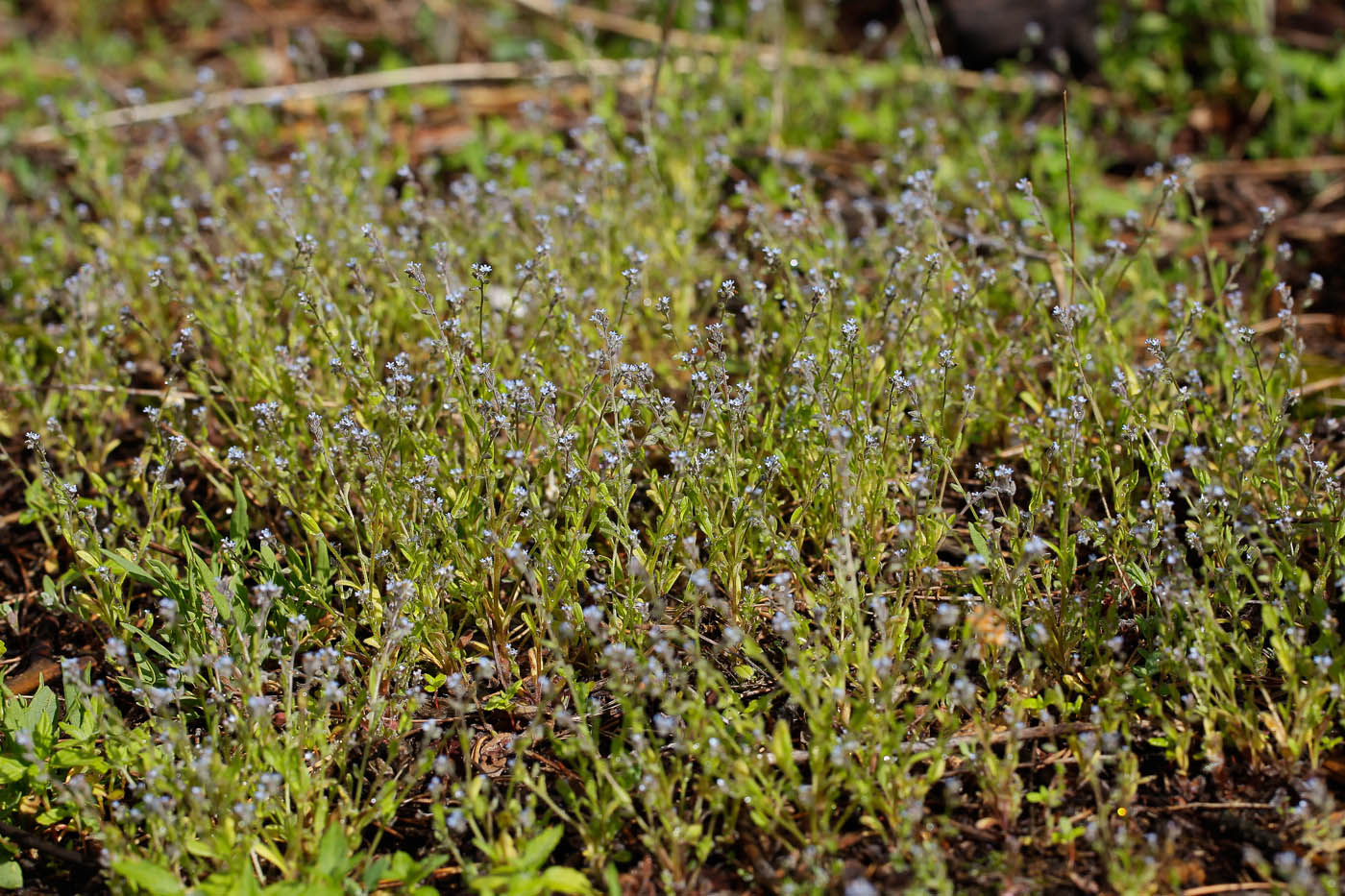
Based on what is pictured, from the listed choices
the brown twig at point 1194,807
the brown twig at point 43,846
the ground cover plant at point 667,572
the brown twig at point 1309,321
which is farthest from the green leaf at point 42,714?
the brown twig at point 1309,321

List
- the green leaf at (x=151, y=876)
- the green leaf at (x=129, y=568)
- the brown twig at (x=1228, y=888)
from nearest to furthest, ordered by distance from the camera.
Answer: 1. the green leaf at (x=151, y=876)
2. the brown twig at (x=1228, y=888)
3. the green leaf at (x=129, y=568)

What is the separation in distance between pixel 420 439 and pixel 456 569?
41 centimetres

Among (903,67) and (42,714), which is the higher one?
(903,67)

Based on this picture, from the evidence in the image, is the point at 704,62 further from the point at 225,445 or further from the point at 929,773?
the point at 929,773

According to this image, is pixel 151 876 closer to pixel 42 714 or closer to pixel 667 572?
pixel 42 714

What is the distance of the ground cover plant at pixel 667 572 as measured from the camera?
2650 millimetres

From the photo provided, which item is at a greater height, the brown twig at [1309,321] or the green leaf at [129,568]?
the brown twig at [1309,321]

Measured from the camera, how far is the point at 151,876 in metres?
2.46

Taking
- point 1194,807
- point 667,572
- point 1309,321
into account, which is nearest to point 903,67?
point 1309,321

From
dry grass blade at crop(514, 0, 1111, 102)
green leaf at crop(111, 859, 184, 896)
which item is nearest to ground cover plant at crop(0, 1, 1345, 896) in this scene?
green leaf at crop(111, 859, 184, 896)

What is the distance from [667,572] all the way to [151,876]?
4.63 feet

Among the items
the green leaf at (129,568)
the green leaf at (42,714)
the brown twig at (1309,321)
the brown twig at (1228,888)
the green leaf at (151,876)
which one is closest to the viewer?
the green leaf at (151,876)

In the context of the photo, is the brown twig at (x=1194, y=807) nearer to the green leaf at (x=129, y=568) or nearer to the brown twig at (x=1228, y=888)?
the brown twig at (x=1228, y=888)

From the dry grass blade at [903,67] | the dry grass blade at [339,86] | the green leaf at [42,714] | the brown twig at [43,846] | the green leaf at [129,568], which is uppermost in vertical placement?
the dry grass blade at [903,67]
